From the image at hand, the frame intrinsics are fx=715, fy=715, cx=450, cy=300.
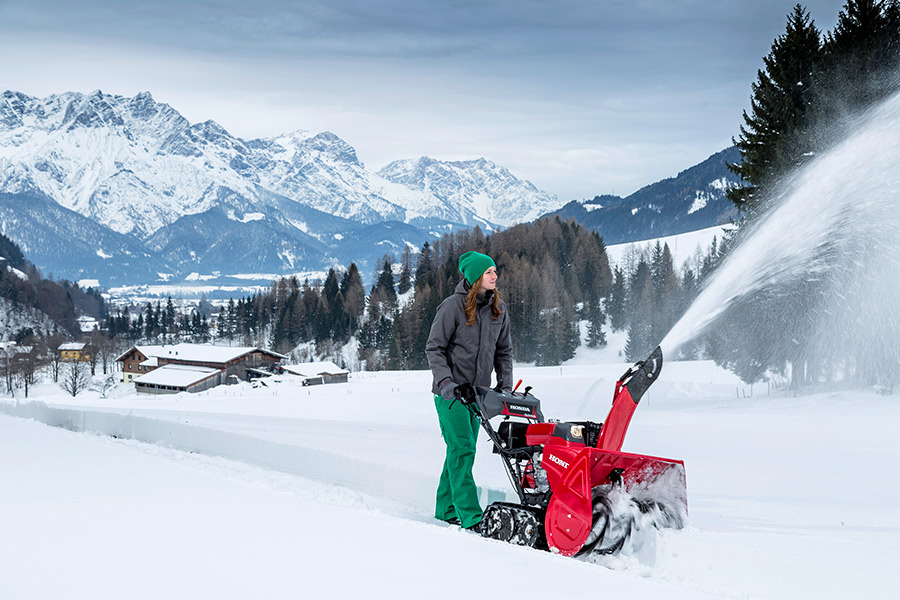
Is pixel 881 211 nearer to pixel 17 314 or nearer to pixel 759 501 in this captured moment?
pixel 759 501

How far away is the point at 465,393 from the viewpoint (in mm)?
5652

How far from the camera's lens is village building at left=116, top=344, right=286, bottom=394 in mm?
81750

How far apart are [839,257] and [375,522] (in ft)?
48.5

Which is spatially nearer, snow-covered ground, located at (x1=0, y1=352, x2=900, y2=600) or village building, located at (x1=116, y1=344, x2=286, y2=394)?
snow-covered ground, located at (x1=0, y1=352, x2=900, y2=600)

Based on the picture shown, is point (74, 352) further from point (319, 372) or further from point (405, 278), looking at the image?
point (319, 372)

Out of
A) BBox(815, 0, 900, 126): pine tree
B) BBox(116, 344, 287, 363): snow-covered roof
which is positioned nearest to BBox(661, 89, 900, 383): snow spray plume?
BBox(815, 0, 900, 126): pine tree

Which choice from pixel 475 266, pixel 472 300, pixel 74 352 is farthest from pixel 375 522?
pixel 74 352

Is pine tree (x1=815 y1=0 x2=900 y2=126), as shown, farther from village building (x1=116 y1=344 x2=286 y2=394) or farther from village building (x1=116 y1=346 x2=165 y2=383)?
village building (x1=116 y1=346 x2=165 y2=383)

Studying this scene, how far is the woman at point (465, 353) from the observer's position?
590 centimetres

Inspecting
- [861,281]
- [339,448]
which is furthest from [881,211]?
[339,448]

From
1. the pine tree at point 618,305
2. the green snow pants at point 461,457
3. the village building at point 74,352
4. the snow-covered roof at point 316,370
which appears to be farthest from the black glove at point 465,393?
the village building at point 74,352

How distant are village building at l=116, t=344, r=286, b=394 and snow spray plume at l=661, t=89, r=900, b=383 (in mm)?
72493

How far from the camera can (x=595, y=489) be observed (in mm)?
4914

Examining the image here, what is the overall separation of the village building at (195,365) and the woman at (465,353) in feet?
260
